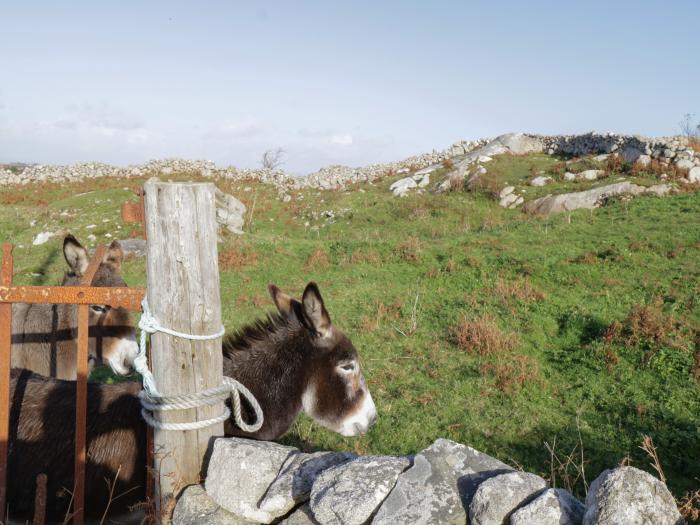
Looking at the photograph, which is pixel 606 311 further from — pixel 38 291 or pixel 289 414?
pixel 38 291

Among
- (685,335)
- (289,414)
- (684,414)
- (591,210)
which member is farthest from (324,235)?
(289,414)

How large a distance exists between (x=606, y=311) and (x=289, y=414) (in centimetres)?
796

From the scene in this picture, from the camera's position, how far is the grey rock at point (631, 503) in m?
2.36

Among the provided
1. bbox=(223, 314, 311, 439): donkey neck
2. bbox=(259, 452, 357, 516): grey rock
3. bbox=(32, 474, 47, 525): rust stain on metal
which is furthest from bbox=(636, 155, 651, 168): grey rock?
bbox=(32, 474, 47, 525): rust stain on metal

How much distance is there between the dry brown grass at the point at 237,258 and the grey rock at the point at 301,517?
11549 mm

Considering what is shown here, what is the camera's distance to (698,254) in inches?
485

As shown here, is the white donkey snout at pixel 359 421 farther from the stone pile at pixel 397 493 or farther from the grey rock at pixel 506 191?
the grey rock at pixel 506 191

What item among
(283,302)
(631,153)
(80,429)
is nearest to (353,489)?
(80,429)

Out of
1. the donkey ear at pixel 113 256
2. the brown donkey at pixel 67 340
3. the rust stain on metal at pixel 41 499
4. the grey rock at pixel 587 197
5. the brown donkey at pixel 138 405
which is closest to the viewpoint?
the rust stain on metal at pixel 41 499

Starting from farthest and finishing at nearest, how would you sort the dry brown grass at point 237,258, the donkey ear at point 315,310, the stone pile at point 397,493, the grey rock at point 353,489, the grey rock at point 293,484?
1. the dry brown grass at point 237,258
2. the donkey ear at point 315,310
3. the grey rock at point 293,484
4. the grey rock at point 353,489
5. the stone pile at point 397,493

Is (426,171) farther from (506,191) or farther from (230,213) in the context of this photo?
(230,213)

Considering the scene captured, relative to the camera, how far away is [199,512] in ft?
10.2

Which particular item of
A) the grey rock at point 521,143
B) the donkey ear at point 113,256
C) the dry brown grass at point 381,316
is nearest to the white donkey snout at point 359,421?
the donkey ear at point 113,256

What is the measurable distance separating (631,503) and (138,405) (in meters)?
3.02
